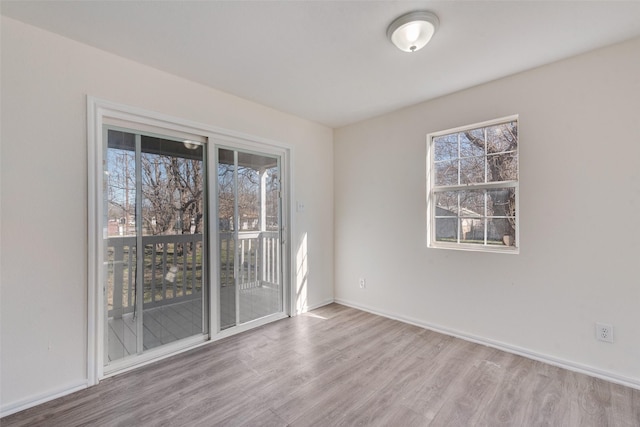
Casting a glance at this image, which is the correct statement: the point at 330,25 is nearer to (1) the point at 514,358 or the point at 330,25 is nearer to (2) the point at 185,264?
(2) the point at 185,264

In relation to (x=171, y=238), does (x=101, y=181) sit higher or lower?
higher

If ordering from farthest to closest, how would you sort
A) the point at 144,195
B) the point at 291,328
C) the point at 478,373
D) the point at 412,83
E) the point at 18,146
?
the point at 291,328
the point at 412,83
the point at 144,195
the point at 478,373
the point at 18,146

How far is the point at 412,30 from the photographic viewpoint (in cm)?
182

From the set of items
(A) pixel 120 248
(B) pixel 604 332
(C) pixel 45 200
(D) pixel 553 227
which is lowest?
(B) pixel 604 332

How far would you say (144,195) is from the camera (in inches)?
95.3

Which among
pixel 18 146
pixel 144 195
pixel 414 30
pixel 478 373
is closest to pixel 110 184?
pixel 144 195

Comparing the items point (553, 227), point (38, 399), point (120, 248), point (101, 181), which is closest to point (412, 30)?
point (553, 227)

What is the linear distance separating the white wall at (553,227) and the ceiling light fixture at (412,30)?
1.20 m

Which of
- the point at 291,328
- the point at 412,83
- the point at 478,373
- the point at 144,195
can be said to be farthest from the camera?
the point at 291,328

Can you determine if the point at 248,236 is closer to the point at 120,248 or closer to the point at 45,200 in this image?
the point at 120,248

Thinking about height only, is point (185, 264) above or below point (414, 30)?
below

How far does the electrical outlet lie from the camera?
2.10 meters

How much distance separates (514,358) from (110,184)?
12.0 ft

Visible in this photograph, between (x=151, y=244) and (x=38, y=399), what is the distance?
1.19m
